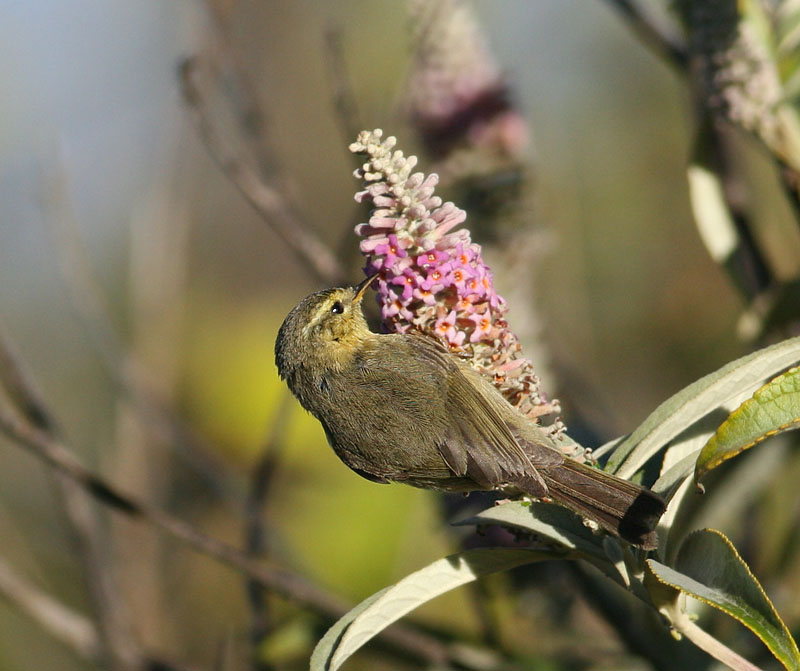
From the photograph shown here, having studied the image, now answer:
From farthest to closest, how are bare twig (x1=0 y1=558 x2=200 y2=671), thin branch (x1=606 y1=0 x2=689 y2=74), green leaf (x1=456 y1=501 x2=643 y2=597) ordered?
thin branch (x1=606 y1=0 x2=689 y2=74)
bare twig (x1=0 y1=558 x2=200 y2=671)
green leaf (x1=456 y1=501 x2=643 y2=597)

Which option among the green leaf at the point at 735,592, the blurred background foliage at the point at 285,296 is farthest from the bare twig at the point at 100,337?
the green leaf at the point at 735,592

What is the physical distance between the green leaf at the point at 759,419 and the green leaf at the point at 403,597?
16.0 inches

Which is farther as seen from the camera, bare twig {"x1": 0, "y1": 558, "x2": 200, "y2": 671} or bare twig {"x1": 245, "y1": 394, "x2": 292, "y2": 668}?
bare twig {"x1": 245, "y1": 394, "x2": 292, "y2": 668}

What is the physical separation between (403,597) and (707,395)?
2.13 feet

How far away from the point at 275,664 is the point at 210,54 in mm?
2075

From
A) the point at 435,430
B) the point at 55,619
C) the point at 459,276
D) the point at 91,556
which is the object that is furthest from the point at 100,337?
the point at 459,276

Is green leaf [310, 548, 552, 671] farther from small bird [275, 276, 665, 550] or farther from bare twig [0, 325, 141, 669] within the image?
bare twig [0, 325, 141, 669]

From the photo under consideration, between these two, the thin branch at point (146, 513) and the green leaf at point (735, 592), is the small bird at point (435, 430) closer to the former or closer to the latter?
the green leaf at point (735, 592)

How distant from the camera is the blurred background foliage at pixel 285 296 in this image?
11.3 feet

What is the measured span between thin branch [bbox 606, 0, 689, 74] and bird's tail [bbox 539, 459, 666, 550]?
5.57 ft

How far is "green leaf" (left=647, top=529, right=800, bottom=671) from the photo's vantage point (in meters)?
1.43

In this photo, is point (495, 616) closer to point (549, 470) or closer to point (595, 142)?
point (549, 470)

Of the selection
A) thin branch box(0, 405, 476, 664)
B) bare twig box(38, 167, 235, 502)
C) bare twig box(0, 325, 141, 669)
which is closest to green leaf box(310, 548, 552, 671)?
thin branch box(0, 405, 476, 664)

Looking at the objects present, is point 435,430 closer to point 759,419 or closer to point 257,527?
point 759,419
